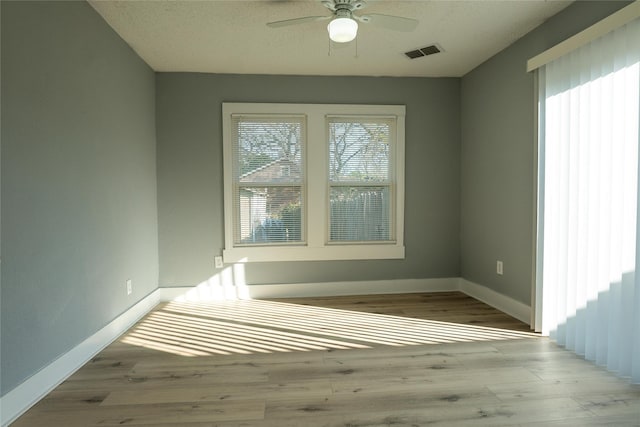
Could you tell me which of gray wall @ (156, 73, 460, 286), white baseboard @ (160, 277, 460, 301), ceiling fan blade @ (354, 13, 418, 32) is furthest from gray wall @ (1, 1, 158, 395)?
ceiling fan blade @ (354, 13, 418, 32)

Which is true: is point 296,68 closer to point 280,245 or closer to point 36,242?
point 280,245

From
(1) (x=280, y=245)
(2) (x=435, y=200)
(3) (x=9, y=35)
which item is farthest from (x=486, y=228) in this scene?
(3) (x=9, y=35)

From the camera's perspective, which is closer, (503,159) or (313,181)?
(503,159)

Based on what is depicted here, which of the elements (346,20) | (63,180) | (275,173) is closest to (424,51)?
(346,20)

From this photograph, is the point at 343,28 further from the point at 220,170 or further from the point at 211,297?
the point at 211,297

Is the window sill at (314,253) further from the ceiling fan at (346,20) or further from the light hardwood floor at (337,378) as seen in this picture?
the ceiling fan at (346,20)

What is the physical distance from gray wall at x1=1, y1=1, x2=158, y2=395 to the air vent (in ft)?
7.97

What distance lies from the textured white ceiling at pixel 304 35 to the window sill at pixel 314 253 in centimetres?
181

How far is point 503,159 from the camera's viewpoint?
3.44 metres

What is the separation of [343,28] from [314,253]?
238cm

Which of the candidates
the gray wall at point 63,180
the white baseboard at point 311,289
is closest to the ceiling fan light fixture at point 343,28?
the gray wall at point 63,180

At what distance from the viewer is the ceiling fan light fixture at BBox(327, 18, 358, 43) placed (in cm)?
229

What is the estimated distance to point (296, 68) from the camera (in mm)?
3840

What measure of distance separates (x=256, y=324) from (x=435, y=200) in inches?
91.8
